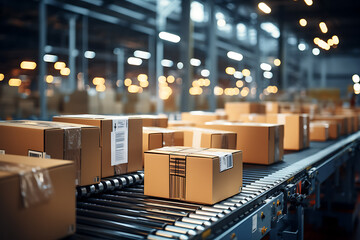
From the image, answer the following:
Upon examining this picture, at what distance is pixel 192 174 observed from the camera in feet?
6.77

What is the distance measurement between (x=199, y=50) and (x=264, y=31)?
11.6 ft

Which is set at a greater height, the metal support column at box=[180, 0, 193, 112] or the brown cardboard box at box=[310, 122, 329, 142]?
the metal support column at box=[180, 0, 193, 112]

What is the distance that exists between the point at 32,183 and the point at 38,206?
0.31ft

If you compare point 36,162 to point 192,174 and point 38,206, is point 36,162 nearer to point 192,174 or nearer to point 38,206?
point 38,206

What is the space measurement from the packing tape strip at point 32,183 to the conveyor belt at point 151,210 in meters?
0.28

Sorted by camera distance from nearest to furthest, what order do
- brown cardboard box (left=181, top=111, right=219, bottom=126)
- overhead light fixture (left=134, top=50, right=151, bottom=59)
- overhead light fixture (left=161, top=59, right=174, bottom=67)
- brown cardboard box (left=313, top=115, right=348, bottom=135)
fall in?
brown cardboard box (left=181, top=111, right=219, bottom=126)
brown cardboard box (left=313, top=115, right=348, bottom=135)
overhead light fixture (left=134, top=50, right=151, bottom=59)
overhead light fixture (left=161, top=59, right=174, bottom=67)

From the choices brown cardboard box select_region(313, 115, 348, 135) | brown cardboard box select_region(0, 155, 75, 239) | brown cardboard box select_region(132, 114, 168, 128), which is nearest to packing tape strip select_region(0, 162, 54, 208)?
brown cardboard box select_region(0, 155, 75, 239)

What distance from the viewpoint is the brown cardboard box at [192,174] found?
203 cm

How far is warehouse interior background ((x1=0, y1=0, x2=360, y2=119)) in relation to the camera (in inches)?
359

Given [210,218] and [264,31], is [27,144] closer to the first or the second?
[210,218]

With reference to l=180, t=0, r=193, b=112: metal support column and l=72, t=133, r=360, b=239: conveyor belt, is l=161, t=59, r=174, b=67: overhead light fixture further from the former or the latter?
l=72, t=133, r=360, b=239: conveyor belt

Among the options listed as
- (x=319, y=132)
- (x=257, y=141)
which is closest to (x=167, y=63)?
(x=319, y=132)

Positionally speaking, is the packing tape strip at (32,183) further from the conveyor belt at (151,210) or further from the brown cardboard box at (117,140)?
the brown cardboard box at (117,140)

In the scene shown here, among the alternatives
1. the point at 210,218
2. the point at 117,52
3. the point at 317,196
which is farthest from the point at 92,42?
the point at 210,218
